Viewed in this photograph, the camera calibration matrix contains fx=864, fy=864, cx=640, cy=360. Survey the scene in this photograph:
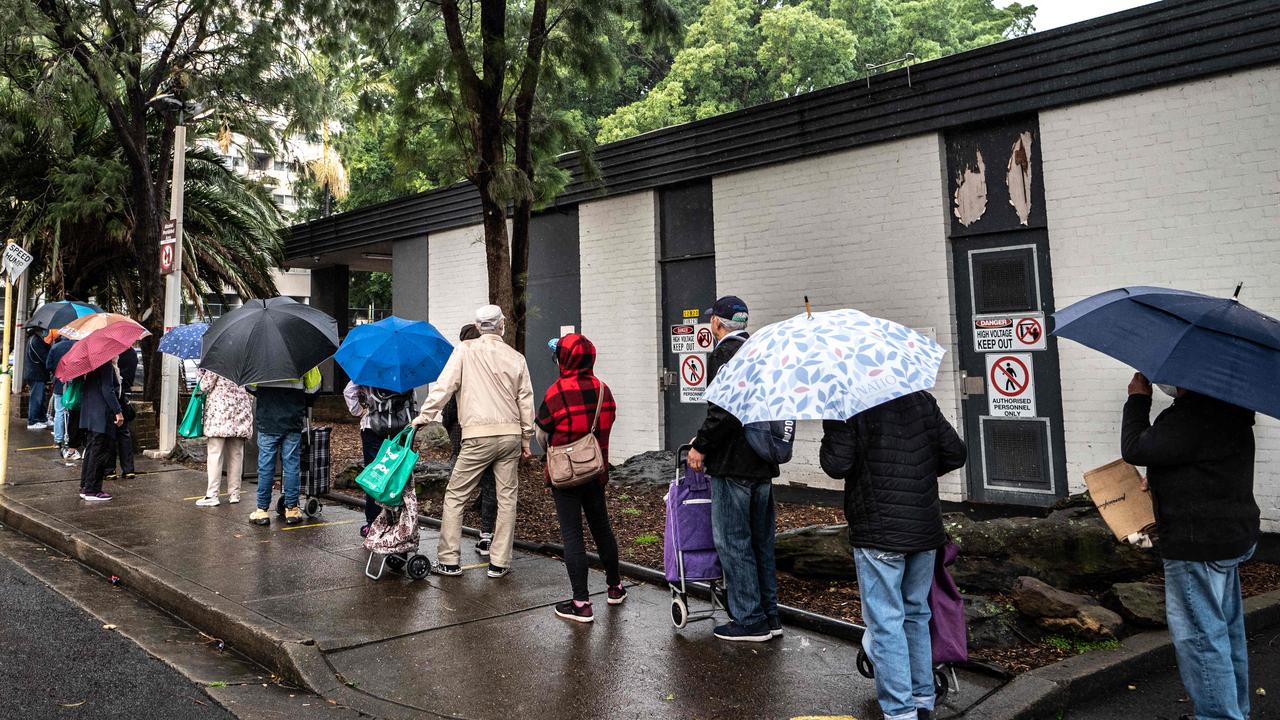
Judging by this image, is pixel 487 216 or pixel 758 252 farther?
pixel 758 252

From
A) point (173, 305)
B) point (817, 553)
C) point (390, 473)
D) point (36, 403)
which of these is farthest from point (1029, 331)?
point (36, 403)

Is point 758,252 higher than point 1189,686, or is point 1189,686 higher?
point 758,252

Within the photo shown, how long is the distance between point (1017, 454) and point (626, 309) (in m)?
5.32

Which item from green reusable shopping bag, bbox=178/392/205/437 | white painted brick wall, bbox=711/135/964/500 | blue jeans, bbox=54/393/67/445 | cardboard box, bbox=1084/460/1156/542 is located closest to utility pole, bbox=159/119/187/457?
blue jeans, bbox=54/393/67/445

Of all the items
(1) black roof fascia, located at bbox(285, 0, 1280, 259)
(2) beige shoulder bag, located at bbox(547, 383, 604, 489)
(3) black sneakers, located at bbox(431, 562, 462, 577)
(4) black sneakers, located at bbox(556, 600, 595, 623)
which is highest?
(1) black roof fascia, located at bbox(285, 0, 1280, 259)

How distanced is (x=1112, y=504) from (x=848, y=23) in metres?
29.9

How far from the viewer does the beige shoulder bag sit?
212 inches

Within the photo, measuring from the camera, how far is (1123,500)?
3.93 meters

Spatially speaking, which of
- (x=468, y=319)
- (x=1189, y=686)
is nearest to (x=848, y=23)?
(x=468, y=319)

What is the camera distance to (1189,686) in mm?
3691

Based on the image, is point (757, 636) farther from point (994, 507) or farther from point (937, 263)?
point (937, 263)

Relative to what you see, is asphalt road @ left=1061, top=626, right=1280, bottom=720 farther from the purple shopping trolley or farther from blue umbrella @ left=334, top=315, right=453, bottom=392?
blue umbrella @ left=334, top=315, right=453, bottom=392

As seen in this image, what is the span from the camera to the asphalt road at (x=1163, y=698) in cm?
412

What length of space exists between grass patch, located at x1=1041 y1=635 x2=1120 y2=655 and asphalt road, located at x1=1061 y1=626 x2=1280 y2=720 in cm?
21
